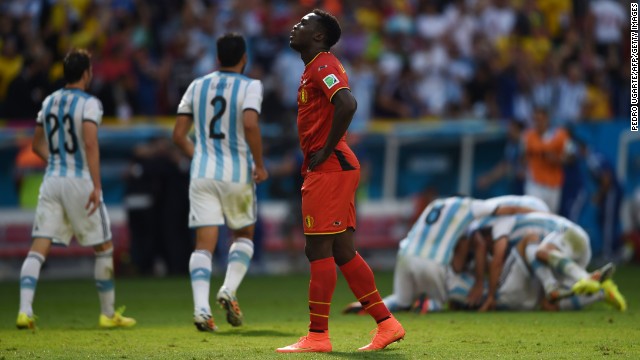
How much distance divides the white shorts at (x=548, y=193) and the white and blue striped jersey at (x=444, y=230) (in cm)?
697

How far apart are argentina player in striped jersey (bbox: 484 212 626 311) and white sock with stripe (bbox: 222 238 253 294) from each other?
2556 mm

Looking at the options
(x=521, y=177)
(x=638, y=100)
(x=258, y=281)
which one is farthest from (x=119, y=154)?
(x=638, y=100)

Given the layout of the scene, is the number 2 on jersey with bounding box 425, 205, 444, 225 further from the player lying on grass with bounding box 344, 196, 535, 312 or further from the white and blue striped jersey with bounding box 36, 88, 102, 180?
the white and blue striped jersey with bounding box 36, 88, 102, 180

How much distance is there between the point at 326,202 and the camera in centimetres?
735

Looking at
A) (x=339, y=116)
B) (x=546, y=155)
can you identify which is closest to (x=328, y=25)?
(x=339, y=116)

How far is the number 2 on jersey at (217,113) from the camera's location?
30.6ft

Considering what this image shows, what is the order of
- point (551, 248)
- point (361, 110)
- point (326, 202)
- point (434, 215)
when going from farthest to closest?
1. point (361, 110)
2. point (434, 215)
3. point (551, 248)
4. point (326, 202)

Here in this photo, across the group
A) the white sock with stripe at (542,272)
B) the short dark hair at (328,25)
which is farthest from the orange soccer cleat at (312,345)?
the white sock with stripe at (542,272)

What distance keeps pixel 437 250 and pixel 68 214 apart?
3.29 metres

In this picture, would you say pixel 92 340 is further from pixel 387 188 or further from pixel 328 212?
pixel 387 188

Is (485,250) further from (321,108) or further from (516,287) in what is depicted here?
(321,108)

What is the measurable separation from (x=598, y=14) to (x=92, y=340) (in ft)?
51.1

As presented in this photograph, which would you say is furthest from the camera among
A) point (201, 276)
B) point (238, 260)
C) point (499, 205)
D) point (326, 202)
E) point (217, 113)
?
point (499, 205)

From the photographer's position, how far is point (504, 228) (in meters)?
10.9
